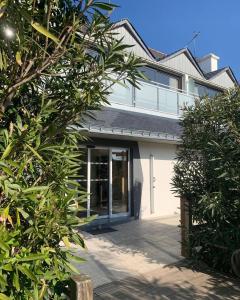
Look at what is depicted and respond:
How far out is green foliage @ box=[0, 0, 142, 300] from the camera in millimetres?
2199

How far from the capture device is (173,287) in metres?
5.30

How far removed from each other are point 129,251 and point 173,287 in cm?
247

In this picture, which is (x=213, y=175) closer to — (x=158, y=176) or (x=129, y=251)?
(x=129, y=251)

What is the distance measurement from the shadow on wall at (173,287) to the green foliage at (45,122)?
269cm

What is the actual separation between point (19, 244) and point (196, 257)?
475 centimetres

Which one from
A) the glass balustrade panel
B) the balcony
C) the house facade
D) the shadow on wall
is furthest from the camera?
the glass balustrade panel

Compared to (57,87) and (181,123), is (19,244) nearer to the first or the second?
(57,87)

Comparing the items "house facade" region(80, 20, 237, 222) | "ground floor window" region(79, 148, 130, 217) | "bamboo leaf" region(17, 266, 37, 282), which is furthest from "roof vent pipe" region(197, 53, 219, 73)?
"bamboo leaf" region(17, 266, 37, 282)

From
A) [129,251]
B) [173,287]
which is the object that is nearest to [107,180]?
[129,251]

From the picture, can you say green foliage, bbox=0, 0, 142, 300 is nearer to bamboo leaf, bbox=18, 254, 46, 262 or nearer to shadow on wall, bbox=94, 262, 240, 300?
bamboo leaf, bbox=18, 254, 46, 262

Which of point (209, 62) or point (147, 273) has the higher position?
point (209, 62)

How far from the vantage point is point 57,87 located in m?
3.03

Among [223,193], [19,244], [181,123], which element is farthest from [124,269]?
[19,244]

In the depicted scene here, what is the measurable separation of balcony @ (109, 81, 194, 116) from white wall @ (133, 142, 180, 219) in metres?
1.87
